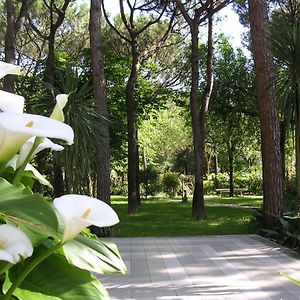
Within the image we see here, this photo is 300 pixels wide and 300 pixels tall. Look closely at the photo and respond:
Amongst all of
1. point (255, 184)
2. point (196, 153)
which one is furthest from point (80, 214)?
point (255, 184)

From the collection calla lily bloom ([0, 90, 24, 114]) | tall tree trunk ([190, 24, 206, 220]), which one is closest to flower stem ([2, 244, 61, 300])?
calla lily bloom ([0, 90, 24, 114])

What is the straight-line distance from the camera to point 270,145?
832 cm

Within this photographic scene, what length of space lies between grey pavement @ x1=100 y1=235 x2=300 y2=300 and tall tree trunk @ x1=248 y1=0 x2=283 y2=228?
700mm

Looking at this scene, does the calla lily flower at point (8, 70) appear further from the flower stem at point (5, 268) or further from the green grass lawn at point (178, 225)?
the green grass lawn at point (178, 225)

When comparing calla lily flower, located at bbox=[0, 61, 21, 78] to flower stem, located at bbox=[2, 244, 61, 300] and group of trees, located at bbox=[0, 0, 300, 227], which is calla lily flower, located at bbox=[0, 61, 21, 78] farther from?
group of trees, located at bbox=[0, 0, 300, 227]

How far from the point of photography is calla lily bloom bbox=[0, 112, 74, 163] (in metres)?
0.79

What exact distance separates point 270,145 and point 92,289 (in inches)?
304

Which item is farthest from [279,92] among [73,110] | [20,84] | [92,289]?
[92,289]

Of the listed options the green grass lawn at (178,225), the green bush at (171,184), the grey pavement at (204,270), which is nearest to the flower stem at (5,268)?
the grey pavement at (204,270)

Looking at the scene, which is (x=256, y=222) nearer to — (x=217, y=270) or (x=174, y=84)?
(x=217, y=270)

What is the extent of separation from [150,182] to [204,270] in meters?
18.8

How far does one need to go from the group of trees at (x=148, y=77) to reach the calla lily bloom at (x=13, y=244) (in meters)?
6.76

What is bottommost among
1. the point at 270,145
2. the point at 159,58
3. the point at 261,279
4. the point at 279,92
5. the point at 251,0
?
the point at 261,279

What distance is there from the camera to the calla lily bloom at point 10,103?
1.01m
